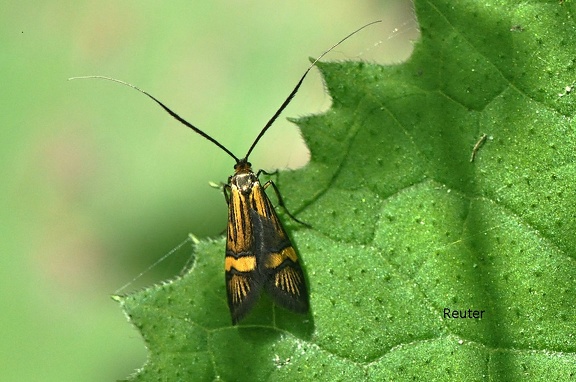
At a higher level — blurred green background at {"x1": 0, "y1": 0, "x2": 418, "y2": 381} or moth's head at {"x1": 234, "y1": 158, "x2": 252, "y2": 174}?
blurred green background at {"x1": 0, "y1": 0, "x2": 418, "y2": 381}

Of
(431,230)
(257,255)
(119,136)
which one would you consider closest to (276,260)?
(257,255)

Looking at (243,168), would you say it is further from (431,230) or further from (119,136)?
(119,136)

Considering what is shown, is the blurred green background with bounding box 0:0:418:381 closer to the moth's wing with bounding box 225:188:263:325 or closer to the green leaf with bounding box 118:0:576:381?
the moth's wing with bounding box 225:188:263:325

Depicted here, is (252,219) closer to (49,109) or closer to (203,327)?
Answer: (203,327)

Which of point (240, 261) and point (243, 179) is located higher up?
point (243, 179)

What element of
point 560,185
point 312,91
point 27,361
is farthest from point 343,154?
point 27,361

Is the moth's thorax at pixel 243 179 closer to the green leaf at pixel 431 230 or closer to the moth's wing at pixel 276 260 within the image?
the moth's wing at pixel 276 260

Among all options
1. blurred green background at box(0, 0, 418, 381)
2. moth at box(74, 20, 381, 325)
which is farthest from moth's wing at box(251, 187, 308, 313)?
blurred green background at box(0, 0, 418, 381)
